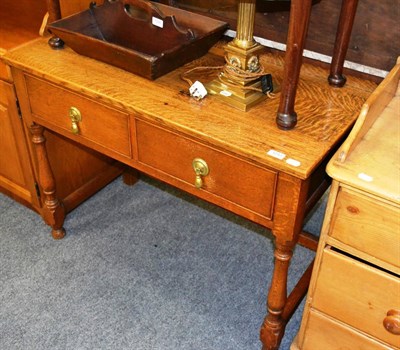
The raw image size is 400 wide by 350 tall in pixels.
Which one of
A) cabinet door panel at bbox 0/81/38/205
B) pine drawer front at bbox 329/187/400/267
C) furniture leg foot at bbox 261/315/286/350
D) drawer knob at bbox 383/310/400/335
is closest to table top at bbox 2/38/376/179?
pine drawer front at bbox 329/187/400/267

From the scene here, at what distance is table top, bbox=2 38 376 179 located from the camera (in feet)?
4.09

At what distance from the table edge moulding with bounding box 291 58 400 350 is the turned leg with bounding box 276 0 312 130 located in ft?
0.55

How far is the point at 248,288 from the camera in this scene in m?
1.84

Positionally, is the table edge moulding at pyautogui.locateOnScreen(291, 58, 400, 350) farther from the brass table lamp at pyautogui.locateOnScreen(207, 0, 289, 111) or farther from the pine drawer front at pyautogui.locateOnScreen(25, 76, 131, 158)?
the pine drawer front at pyautogui.locateOnScreen(25, 76, 131, 158)

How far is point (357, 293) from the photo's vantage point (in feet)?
4.16

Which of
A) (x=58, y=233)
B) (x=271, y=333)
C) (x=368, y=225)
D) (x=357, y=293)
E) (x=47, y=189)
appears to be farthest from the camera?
(x=58, y=233)

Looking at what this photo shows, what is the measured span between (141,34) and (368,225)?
0.90m

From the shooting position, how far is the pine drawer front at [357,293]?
3.99ft

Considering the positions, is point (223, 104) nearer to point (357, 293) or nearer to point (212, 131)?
point (212, 131)

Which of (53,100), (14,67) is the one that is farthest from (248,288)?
(14,67)

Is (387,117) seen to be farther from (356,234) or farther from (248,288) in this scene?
(248,288)

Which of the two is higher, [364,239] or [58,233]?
[364,239]

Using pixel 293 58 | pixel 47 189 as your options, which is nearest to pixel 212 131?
pixel 293 58

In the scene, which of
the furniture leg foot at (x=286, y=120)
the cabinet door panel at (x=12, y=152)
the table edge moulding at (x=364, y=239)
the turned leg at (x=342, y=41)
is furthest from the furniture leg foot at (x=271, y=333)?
the cabinet door panel at (x=12, y=152)
